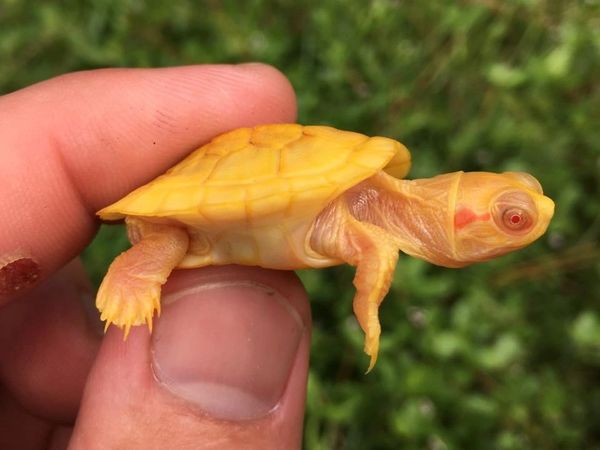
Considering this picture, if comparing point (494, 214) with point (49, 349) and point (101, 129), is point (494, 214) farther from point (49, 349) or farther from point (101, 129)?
point (49, 349)

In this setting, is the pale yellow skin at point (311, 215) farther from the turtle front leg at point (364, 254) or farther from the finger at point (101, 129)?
the finger at point (101, 129)

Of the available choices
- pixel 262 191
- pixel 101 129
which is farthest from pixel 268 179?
pixel 101 129

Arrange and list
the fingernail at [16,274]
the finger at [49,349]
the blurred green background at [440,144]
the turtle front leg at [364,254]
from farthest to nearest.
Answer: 1. the blurred green background at [440,144]
2. the finger at [49,349]
3. the fingernail at [16,274]
4. the turtle front leg at [364,254]

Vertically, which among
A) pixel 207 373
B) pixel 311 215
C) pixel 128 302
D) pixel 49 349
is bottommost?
pixel 49 349

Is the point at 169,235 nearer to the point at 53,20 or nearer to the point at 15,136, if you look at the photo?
the point at 15,136

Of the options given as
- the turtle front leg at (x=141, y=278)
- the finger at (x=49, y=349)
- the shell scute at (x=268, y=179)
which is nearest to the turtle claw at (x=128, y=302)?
the turtle front leg at (x=141, y=278)

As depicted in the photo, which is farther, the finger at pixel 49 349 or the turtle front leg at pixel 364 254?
the finger at pixel 49 349

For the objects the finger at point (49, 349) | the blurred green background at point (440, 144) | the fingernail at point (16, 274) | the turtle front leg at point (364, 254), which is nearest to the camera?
the turtle front leg at point (364, 254)
